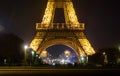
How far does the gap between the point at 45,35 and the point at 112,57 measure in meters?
16.6

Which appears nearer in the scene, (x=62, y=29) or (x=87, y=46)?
(x=87, y=46)

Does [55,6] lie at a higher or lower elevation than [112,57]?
higher

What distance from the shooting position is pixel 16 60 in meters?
81.4

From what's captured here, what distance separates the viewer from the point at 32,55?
268 feet

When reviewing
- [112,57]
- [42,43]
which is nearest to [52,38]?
[42,43]

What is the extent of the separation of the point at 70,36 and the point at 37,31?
6058mm

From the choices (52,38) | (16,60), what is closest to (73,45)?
(52,38)

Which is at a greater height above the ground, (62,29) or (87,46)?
(62,29)

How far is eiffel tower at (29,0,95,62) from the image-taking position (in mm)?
77562

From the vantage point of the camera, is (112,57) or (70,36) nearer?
(70,36)

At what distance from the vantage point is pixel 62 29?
80.1 m

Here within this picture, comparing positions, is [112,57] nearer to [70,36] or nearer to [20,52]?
[70,36]

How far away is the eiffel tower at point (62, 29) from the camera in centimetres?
7756

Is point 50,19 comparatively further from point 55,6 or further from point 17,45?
point 17,45
